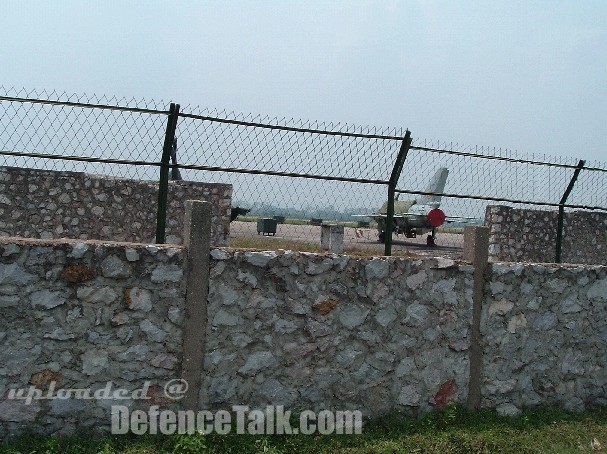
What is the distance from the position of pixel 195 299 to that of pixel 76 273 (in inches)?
34.1

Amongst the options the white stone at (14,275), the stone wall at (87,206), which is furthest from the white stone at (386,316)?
the stone wall at (87,206)

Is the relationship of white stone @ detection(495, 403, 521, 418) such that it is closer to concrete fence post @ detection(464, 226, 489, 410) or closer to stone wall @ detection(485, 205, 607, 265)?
concrete fence post @ detection(464, 226, 489, 410)

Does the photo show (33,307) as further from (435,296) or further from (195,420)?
(435,296)

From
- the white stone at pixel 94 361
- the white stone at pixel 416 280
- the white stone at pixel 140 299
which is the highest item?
the white stone at pixel 416 280

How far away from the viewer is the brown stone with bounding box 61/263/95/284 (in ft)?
14.2

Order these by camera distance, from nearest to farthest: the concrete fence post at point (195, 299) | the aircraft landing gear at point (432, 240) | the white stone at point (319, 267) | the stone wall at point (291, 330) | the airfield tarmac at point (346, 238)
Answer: the stone wall at point (291, 330)
the concrete fence post at point (195, 299)
the white stone at point (319, 267)
the airfield tarmac at point (346, 238)
the aircraft landing gear at point (432, 240)

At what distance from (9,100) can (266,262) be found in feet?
8.32

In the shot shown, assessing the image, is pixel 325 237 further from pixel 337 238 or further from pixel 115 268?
pixel 115 268

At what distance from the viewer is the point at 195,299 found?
4.66 metres

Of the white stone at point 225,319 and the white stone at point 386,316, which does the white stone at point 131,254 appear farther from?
the white stone at point 386,316

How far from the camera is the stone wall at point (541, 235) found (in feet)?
40.3

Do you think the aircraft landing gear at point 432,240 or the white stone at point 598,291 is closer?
the white stone at point 598,291

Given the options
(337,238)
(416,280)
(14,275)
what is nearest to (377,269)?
(416,280)

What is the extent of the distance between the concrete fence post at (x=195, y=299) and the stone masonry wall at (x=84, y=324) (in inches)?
2.5
